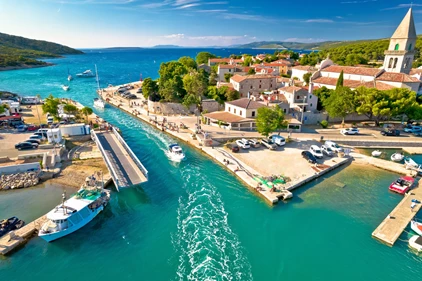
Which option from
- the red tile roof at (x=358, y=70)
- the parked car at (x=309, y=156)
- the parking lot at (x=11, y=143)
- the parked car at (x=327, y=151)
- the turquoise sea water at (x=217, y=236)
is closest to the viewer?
the turquoise sea water at (x=217, y=236)

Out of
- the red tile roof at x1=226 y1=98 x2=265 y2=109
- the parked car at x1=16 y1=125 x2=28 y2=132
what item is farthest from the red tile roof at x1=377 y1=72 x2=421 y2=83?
the parked car at x1=16 y1=125 x2=28 y2=132

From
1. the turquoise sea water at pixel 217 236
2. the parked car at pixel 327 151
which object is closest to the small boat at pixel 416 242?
the turquoise sea water at pixel 217 236

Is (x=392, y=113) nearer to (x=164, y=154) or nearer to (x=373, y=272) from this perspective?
(x=373, y=272)

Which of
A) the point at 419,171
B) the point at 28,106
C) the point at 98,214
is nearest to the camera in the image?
the point at 98,214

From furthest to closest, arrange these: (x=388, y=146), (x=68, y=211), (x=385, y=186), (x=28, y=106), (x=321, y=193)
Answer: (x=28, y=106) < (x=388, y=146) < (x=385, y=186) < (x=321, y=193) < (x=68, y=211)

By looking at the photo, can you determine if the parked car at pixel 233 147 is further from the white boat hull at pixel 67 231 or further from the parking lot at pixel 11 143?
the parking lot at pixel 11 143

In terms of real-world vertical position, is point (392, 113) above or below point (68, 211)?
above

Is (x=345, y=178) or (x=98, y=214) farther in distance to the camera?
(x=345, y=178)

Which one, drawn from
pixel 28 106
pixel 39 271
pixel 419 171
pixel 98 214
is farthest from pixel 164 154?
pixel 28 106

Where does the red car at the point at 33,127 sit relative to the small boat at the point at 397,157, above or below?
above
